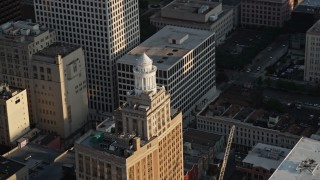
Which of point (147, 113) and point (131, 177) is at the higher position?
point (147, 113)

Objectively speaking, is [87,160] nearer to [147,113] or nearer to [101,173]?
[101,173]

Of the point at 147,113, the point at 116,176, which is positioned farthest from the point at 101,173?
the point at 147,113

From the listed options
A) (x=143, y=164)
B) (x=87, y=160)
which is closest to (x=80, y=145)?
(x=87, y=160)

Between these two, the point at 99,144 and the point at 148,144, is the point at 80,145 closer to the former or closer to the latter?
the point at 99,144

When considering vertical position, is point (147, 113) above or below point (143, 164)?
above

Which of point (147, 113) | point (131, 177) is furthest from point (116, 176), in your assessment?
point (147, 113)
